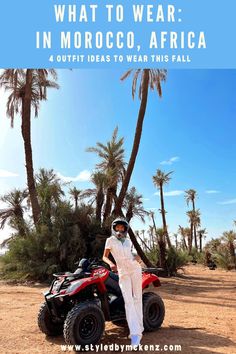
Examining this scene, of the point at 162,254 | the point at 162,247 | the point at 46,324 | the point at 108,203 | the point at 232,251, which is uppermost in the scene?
the point at 108,203

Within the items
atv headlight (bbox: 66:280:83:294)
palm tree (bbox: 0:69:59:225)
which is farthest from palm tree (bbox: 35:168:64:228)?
atv headlight (bbox: 66:280:83:294)

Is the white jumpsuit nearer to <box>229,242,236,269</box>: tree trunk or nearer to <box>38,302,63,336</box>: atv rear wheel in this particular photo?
<box>38,302,63,336</box>: atv rear wheel

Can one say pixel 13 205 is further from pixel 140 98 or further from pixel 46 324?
pixel 46 324

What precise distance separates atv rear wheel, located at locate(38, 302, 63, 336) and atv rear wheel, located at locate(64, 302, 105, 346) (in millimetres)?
949

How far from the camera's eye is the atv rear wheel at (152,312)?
273 inches

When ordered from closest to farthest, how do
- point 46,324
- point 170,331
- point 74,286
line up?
1. point 74,286
2. point 46,324
3. point 170,331

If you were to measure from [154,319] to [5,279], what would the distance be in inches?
495

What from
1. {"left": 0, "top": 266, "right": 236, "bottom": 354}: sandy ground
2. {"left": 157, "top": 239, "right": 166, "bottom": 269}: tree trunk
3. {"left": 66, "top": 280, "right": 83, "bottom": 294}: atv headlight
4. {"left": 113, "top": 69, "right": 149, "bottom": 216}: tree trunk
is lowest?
{"left": 0, "top": 266, "right": 236, "bottom": 354}: sandy ground

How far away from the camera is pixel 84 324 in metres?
5.96

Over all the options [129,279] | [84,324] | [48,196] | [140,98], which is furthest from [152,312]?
[140,98]

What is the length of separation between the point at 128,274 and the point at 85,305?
29.4 inches

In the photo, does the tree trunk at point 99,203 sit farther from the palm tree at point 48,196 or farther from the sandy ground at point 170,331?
the sandy ground at point 170,331

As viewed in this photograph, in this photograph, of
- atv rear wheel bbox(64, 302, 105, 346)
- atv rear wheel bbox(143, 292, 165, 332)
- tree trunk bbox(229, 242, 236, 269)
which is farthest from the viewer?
tree trunk bbox(229, 242, 236, 269)

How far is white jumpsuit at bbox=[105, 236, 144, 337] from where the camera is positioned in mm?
6004
